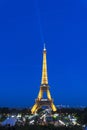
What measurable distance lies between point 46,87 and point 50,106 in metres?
4.19

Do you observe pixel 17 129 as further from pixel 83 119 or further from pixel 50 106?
pixel 50 106

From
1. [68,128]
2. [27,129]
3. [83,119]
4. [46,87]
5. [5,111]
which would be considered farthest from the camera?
[5,111]

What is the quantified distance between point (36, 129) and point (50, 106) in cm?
2472

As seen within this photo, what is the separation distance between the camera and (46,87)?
58.4m

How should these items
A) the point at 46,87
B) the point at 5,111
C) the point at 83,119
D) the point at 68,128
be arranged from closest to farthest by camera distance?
Result: the point at 68,128
the point at 83,119
the point at 46,87
the point at 5,111

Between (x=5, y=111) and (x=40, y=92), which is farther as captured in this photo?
(x=5, y=111)

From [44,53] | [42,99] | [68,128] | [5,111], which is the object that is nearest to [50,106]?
[42,99]

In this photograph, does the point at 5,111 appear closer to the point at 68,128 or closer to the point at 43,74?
the point at 43,74

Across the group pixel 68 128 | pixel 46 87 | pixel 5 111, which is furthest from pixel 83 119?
pixel 5 111

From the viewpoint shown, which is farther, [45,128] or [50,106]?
[50,106]

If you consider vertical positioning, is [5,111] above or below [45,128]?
above

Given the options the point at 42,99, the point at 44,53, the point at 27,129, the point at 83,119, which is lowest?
the point at 27,129

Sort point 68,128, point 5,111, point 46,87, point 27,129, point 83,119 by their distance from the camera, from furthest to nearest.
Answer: point 5,111 < point 46,87 < point 83,119 < point 68,128 < point 27,129

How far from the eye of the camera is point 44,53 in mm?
58781
